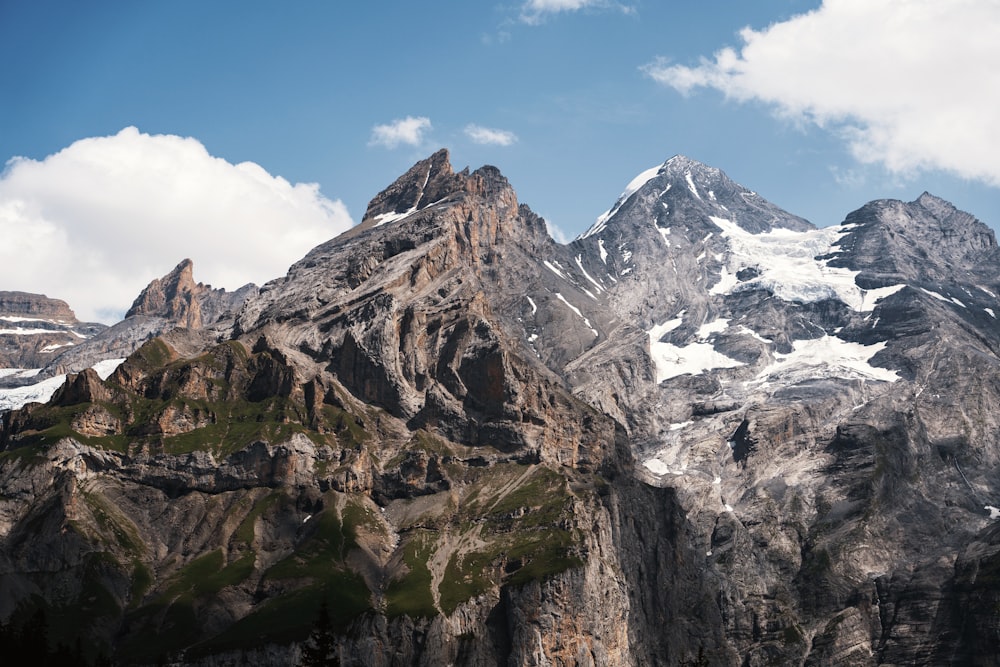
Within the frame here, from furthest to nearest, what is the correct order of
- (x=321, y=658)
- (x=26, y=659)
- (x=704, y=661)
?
(x=26, y=659) < (x=704, y=661) < (x=321, y=658)

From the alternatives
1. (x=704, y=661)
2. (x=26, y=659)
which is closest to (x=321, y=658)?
(x=704, y=661)

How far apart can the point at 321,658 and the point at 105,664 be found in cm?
7117

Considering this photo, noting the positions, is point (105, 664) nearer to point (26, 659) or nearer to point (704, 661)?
point (26, 659)

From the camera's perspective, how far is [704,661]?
129m

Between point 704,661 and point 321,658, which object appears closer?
point 321,658

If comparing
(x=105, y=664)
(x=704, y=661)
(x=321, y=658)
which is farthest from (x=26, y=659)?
(x=704, y=661)

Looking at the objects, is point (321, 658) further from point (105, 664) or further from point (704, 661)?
point (105, 664)

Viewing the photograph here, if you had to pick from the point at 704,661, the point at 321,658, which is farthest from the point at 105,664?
the point at 704,661

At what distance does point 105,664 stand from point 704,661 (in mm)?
86129

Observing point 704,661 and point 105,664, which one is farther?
point 105,664

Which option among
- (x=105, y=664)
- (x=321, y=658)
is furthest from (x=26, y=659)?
(x=321, y=658)

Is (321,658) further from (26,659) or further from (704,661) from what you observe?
(26,659)

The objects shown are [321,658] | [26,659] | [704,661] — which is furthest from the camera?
[26,659]

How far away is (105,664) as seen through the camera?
563 feet
